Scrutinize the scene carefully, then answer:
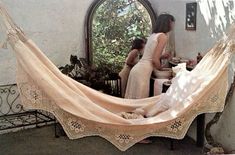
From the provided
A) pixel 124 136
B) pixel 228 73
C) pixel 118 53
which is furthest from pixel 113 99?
pixel 118 53

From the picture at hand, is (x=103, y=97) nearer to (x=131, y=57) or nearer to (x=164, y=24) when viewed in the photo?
(x=164, y=24)

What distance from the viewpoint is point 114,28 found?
156 inches

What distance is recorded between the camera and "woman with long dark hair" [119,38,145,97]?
3.85 metres

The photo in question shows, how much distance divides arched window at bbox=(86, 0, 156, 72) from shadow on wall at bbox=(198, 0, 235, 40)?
44.9 inches

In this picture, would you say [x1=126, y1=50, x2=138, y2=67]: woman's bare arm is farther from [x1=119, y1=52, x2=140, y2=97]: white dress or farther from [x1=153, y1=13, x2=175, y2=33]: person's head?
[x1=153, y1=13, x2=175, y2=33]: person's head

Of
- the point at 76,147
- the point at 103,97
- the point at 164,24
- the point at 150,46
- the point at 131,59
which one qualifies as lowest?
the point at 76,147

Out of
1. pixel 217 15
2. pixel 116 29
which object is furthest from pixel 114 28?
pixel 217 15

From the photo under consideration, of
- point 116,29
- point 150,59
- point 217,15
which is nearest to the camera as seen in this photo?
point 217,15

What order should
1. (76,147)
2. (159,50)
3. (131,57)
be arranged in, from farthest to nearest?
(131,57) → (159,50) → (76,147)

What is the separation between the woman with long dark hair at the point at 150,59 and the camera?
3145 millimetres

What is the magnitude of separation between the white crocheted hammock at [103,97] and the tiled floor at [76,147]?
1.83ft

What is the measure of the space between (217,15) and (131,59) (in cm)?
136

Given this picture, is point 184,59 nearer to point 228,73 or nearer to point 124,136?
point 228,73

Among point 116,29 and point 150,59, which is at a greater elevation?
point 116,29
